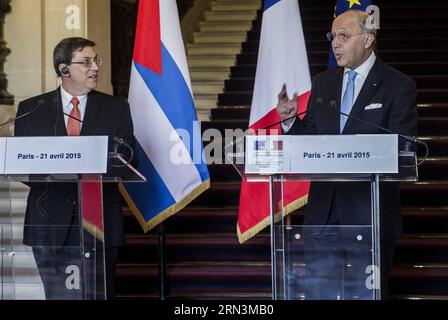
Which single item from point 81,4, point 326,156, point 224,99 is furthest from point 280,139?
point 224,99

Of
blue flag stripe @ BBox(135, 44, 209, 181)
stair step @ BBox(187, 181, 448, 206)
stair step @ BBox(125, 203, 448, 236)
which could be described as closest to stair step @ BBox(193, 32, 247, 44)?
stair step @ BBox(187, 181, 448, 206)

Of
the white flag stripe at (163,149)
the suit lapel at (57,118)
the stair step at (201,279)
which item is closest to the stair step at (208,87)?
the stair step at (201,279)

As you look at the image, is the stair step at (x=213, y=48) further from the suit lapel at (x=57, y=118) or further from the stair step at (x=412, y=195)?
the suit lapel at (x=57, y=118)

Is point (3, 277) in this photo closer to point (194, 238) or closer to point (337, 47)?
point (337, 47)

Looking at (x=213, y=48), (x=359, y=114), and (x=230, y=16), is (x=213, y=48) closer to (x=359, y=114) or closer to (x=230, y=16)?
(x=230, y=16)

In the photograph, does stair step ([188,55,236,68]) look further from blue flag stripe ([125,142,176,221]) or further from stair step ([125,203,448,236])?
blue flag stripe ([125,142,176,221])

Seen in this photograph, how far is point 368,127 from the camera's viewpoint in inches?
204

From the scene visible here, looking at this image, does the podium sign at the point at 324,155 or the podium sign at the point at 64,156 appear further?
the podium sign at the point at 64,156

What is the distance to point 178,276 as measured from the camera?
712cm

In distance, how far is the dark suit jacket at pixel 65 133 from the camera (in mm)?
5332

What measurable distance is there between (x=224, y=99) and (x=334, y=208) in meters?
4.80

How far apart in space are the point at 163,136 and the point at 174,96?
0.86 ft

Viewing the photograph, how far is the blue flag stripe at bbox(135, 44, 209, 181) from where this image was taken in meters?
6.39

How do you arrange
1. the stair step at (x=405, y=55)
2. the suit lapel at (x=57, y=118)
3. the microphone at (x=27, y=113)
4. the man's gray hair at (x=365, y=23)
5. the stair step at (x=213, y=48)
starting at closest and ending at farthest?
the microphone at (x=27, y=113)
the man's gray hair at (x=365, y=23)
the suit lapel at (x=57, y=118)
the stair step at (x=405, y=55)
the stair step at (x=213, y=48)
